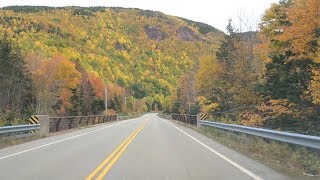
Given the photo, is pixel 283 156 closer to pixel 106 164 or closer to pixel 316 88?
pixel 106 164

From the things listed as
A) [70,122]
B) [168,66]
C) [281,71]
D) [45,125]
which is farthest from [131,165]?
[168,66]

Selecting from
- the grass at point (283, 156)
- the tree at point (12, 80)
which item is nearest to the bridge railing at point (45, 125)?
the grass at point (283, 156)

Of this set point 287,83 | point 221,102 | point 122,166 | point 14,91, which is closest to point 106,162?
point 122,166

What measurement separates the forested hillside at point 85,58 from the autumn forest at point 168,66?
0.31 m

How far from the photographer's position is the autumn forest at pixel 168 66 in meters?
26.8

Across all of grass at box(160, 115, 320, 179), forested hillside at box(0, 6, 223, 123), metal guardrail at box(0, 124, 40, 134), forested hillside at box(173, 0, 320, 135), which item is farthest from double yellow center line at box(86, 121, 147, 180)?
forested hillside at box(0, 6, 223, 123)

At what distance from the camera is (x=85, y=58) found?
147m

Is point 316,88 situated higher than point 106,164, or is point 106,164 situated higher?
point 316,88

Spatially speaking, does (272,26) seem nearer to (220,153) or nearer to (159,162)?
(220,153)

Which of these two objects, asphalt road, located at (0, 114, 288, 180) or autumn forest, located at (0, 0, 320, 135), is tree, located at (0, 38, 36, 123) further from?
asphalt road, located at (0, 114, 288, 180)

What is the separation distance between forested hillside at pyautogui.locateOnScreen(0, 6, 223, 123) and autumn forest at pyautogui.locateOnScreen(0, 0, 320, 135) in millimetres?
305

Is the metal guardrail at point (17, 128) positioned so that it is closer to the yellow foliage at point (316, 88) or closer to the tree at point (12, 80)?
the yellow foliage at point (316, 88)

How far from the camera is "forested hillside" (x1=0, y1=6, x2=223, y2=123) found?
216 ft

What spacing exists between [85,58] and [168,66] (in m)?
32.5
